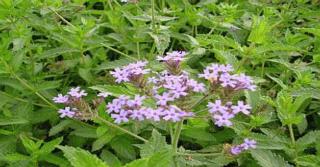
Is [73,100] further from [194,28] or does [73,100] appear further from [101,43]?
[194,28]

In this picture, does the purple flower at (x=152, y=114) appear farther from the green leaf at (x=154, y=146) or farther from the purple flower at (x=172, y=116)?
the green leaf at (x=154, y=146)

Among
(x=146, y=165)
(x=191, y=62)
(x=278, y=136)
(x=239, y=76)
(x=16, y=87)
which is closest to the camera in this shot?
(x=146, y=165)

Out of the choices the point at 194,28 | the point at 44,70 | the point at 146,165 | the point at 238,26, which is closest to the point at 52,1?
the point at 44,70

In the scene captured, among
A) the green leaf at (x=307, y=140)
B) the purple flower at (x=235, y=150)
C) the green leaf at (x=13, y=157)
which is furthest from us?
the green leaf at (x=13, y=157)

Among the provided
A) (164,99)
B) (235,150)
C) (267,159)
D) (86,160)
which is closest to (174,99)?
(164,99)

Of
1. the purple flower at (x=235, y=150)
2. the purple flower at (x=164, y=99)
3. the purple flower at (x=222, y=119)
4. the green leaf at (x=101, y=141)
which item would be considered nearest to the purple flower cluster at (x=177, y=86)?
the purple flower at (x=164, y=99)

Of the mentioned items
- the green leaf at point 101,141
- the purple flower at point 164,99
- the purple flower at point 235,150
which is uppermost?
the purple flower at point 164,99

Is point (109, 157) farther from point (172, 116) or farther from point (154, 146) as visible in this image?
point (172, 116)

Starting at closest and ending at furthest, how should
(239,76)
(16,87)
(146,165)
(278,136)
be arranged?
1. (146,165)
2. (239,76)
3. (278,136)
4. (16,87)
